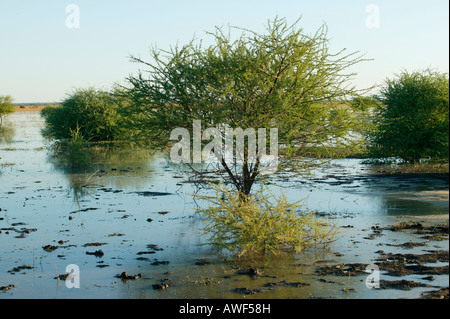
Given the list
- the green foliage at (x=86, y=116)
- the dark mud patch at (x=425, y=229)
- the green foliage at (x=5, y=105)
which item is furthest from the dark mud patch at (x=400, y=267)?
the green foliage at (x=5, y=105)

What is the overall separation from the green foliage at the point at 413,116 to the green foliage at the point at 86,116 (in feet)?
56.0

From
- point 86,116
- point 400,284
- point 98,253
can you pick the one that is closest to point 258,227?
A: point 400,284

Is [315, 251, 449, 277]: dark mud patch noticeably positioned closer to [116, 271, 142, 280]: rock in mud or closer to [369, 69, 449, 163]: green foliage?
[116, 271, 142, 280]: rock in mud

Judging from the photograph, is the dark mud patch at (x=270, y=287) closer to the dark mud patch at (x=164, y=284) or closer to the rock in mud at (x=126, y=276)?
the dark mud patch at (x=164, y=284)

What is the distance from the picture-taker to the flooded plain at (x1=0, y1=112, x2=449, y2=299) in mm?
6273

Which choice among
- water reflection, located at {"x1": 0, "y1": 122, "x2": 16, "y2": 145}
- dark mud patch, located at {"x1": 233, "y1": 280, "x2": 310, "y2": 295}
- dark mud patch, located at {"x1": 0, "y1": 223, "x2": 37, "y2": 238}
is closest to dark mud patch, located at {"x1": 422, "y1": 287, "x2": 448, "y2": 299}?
dark mud patch, located at {"x1": 233, "y1": 280, "x2": 310, "y2": 295}

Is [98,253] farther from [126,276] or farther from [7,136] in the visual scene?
[7,136]

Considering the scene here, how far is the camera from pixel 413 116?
17.8 metres

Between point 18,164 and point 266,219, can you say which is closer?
point 266,219
